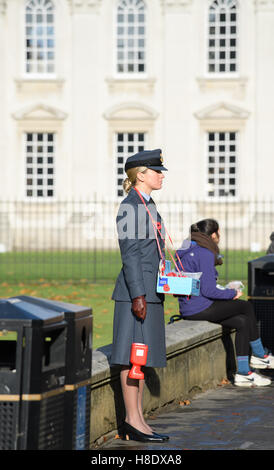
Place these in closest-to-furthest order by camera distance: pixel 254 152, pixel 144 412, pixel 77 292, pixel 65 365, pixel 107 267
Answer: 1. pixel 65 365
2. pixel 144 412
3. pixel 77 292
4. pixel 107 267
5. pixel 254 152

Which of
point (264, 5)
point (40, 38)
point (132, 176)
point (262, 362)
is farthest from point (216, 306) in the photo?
point (40, 38)

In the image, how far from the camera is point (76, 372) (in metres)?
4.67

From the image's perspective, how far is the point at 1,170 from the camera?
35125 mm

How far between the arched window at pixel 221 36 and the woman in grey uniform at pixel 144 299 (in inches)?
1157

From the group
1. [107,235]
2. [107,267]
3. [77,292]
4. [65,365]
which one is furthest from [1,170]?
[65,365]

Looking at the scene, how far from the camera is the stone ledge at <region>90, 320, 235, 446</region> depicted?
21.0ft

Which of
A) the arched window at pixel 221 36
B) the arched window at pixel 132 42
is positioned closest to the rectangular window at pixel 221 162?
the arched window at pixel 221 36

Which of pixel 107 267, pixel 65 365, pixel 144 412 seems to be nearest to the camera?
pixel 65 365

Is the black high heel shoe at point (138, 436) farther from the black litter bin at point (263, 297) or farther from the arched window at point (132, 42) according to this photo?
the arched window at point (132, 42)

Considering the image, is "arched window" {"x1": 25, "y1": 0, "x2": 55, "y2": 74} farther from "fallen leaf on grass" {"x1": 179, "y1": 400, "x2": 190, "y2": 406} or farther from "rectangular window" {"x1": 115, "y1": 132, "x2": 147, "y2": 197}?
"fallen leaf on grass" {"x1": 179, "y1": 400, "x2": 190, "y2": 406}

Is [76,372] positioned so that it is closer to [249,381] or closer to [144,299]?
[144,299]

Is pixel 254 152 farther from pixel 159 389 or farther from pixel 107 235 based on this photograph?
pixel 159 389

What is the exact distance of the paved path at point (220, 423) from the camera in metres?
6.25

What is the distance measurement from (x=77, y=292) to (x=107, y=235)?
13.4 metres
